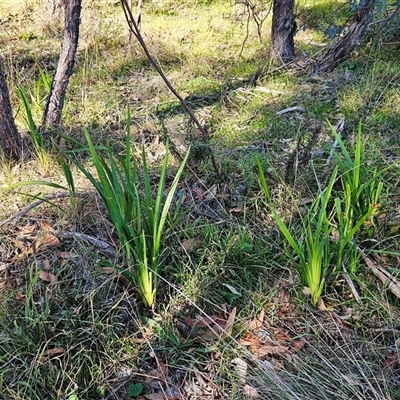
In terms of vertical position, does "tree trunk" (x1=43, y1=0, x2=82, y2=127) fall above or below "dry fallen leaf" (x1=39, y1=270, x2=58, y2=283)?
above

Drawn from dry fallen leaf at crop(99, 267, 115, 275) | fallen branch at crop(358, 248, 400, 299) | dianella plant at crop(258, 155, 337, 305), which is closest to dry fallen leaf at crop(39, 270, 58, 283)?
dry fallen leaf at crop(99, 267, 115, 275)

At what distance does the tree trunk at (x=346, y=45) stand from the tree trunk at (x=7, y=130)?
2458 mm

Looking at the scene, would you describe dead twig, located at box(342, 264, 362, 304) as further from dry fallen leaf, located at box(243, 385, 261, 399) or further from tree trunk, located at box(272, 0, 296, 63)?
tree trunk, located at box(272, 0, 296, 63)

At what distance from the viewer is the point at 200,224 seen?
2172 mm

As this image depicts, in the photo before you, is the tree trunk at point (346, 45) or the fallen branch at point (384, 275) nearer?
the fallen branch at point (384, 275)

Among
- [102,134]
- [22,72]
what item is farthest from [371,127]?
[22,72]

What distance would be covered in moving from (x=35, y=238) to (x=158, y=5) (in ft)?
14.5

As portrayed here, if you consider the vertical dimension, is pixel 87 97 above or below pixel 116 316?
above

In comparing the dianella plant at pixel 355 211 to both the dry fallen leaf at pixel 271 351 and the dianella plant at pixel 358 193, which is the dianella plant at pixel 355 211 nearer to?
the dianella plant at pixel 358 193

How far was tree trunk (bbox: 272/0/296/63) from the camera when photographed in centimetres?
375

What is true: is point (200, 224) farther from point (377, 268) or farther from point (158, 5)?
point (158, 5)

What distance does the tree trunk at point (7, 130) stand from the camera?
96.6 inches

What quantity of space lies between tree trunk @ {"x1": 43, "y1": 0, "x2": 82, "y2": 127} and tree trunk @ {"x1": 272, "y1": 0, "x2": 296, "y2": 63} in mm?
1860

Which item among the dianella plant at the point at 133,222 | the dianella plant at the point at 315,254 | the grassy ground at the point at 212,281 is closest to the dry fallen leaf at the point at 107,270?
the grassy ground at the point at 212,281
